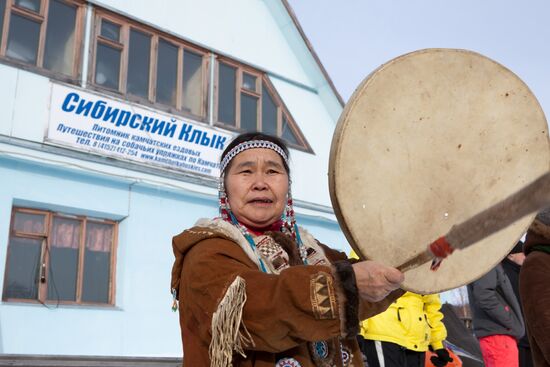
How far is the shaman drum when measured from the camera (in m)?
1.56

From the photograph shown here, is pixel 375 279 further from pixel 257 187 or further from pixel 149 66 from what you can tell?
pixel 149 66

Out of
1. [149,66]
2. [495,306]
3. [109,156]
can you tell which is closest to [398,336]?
[495,306]

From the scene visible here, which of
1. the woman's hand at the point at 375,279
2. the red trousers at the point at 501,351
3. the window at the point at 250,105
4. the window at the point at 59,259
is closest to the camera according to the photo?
the woman's hand at the point at 375,279

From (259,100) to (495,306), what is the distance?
6.04m

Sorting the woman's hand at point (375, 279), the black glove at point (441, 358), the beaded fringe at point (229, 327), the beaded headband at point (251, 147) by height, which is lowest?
the black glove at point (441, 358)

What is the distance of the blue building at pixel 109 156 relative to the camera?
6.87 m

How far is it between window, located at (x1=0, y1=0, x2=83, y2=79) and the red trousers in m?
5.98

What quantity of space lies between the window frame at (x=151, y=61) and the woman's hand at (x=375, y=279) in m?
7.08

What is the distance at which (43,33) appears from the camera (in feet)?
25.1

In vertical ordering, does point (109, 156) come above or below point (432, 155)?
above

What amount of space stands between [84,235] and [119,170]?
0.99 metres

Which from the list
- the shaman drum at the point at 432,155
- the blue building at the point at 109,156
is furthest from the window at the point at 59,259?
the shaman drum at the point at 432,155

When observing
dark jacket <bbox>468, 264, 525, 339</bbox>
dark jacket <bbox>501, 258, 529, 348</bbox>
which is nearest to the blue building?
dark jacket <bbox>468, 264, 525, 339</bbox>

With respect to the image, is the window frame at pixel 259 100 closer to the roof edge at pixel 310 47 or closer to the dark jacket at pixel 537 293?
the roof edge at pixel 310 47
